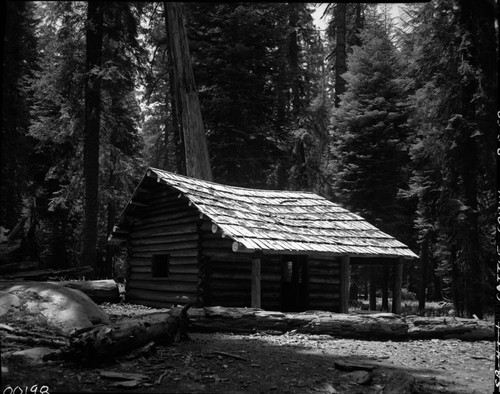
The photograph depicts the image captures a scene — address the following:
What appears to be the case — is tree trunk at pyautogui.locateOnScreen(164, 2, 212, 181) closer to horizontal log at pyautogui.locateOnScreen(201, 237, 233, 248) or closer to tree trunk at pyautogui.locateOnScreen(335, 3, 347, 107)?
horizontal log at pyautogui.locateOnScreen(201, 237, 233, 248)

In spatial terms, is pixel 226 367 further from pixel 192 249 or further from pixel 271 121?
pixel 271 121

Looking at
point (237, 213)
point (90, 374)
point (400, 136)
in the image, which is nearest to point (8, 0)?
point (90, 374)

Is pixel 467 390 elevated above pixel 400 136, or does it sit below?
below

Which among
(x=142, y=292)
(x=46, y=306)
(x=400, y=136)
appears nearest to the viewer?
(x=46, y=306)

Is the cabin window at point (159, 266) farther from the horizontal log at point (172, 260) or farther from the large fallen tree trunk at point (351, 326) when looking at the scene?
the large fallen tree trunk at point (351, 326)

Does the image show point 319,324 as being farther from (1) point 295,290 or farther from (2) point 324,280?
(2) point 324,280

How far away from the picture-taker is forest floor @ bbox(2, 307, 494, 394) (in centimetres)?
531

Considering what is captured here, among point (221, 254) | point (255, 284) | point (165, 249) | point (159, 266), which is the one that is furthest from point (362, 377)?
point (159, 266)

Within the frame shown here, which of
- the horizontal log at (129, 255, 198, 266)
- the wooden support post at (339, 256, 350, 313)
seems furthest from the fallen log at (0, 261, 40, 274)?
the wooden support post at (339, 256, 350, 313)

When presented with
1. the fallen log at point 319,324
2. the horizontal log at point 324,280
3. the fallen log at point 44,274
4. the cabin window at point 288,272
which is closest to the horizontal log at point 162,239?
the fallen log at point 44,274

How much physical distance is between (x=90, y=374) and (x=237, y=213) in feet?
28.5

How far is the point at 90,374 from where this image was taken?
5.52 meters

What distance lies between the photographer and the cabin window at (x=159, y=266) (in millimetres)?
16755

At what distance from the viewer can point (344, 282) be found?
15164 mm
